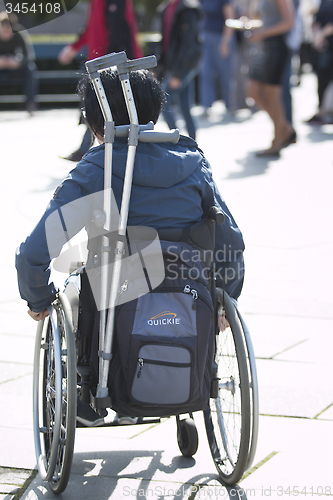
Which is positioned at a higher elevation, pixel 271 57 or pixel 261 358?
pixel 271 57

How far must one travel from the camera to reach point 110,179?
2240 millimetres

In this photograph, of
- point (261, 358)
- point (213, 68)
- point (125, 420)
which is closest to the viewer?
point (125, 420)

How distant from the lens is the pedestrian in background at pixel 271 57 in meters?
7.67

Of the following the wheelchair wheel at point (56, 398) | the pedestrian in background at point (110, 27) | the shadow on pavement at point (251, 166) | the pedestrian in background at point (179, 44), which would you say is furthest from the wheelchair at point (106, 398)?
the pedestrian in background at point (179, 44)

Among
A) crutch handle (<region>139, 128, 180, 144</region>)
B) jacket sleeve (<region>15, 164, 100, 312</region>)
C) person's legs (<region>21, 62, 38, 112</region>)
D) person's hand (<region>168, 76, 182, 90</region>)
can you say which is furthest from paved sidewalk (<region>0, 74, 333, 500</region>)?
person's legs (<region>21, 62, 38, 112</region>)

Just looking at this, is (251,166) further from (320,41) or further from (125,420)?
(125,420)

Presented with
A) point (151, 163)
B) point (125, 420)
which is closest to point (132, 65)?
point (151, 163)

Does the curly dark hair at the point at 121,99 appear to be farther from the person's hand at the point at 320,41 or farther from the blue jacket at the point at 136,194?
the person's hand at the point at 320,41

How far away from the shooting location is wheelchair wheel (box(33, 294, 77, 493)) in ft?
7.36

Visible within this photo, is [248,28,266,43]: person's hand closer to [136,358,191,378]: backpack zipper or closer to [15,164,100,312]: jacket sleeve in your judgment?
[15,164,100,312]: jacket sleeve

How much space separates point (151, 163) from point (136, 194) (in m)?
0.11

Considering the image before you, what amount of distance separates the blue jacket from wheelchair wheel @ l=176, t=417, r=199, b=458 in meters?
0.69

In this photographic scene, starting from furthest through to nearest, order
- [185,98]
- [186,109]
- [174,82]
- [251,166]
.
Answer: [185,98]
[186,109]
[174,82]
[251,166]

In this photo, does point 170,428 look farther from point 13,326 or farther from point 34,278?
point 13,326
